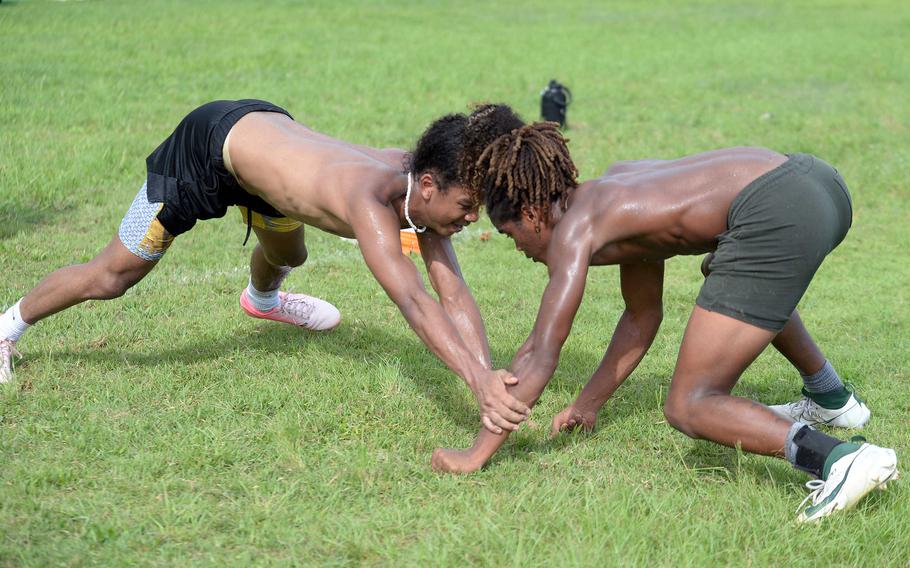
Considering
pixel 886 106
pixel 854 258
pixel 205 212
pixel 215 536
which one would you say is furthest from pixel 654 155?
pixel 215 536

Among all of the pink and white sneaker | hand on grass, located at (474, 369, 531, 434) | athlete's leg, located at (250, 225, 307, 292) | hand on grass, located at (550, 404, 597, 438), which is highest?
hand on grass, located at (474, 369, 531, 434)

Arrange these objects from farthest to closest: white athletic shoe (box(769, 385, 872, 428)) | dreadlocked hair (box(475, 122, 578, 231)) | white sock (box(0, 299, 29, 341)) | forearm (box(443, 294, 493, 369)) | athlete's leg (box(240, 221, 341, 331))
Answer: athlete's leg (box(240, 221, 341, 331)), white sock (box(0, 299, 29, 341)), white athletic shoe (box(769, 385, 872, 428)), forearm (box(443, 294, 493, 369)), dreadlocked hair (box(475, 122, 578, 231))

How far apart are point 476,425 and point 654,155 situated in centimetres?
669

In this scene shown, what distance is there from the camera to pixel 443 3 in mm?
24141

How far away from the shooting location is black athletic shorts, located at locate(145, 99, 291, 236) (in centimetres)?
497

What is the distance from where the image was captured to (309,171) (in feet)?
15.1

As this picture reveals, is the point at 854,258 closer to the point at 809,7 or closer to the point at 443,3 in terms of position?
the point at 443,3

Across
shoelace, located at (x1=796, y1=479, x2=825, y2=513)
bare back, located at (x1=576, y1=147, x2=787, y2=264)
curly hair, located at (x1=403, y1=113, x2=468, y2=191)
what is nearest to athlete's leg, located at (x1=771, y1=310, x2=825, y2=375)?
bare back, located at (x1=576, y1=147, x2=787, y2=264)

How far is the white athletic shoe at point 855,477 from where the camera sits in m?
3.71

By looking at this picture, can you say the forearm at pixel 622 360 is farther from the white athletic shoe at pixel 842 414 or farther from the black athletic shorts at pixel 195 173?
the black athletic shorts at pixel 195 173

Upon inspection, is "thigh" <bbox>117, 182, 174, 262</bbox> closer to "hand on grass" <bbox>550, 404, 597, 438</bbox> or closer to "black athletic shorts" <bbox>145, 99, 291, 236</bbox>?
"black athletic shorts" <bbox>145, 99, 291, 236</bbox>

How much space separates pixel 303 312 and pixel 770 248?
3018 mm

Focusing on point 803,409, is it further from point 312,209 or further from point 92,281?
point 92,281

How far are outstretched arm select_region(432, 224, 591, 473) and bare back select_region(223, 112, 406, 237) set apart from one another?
87 centimetres
